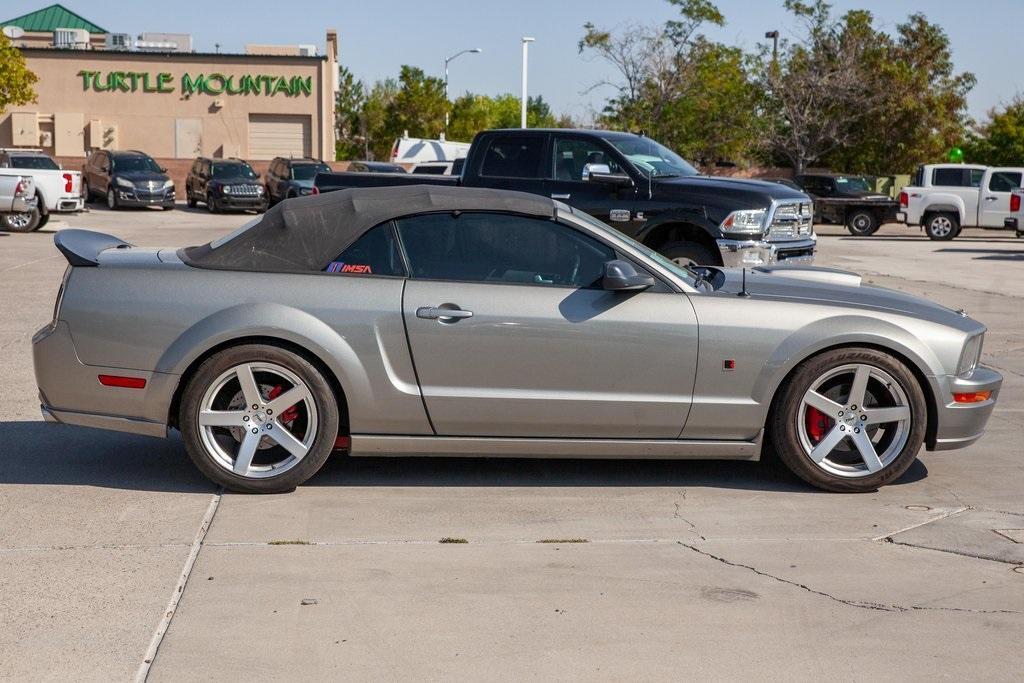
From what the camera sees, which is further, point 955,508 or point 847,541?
point 955,508

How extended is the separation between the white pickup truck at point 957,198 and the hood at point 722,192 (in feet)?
61.0

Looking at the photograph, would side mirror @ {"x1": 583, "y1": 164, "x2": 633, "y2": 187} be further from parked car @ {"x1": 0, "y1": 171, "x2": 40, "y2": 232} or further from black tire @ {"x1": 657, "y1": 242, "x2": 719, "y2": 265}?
parked car @ {"x1": 0, "y1": 171, "x2": 40, "y2": 232}

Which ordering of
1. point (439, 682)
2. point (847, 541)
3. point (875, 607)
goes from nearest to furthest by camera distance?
point (439, 682) → point (875, 607) → point (847, 541)

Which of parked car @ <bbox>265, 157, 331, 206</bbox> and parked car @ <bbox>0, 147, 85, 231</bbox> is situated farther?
parked car @ <bbox>265, 157, 331, 206</bbox>

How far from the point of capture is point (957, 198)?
30672 millimetres

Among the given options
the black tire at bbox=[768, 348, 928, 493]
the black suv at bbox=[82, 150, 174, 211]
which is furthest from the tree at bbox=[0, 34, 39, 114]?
the black tire at bbox=[768, 348, 928, 493]

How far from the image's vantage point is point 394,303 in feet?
20.6

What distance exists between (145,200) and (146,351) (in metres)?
34.2

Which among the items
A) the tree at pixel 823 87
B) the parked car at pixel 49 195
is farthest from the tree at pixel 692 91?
the parked car at pixel 49 195

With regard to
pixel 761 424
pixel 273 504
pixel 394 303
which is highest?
pixel 394 303

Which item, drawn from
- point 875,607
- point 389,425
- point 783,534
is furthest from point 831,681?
point 389,425

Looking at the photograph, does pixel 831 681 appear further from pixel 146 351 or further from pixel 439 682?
pixel 146 351

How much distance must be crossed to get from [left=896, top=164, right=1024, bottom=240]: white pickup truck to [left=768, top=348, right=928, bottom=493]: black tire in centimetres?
2571

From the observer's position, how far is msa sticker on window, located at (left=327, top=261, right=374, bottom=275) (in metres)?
6.42
